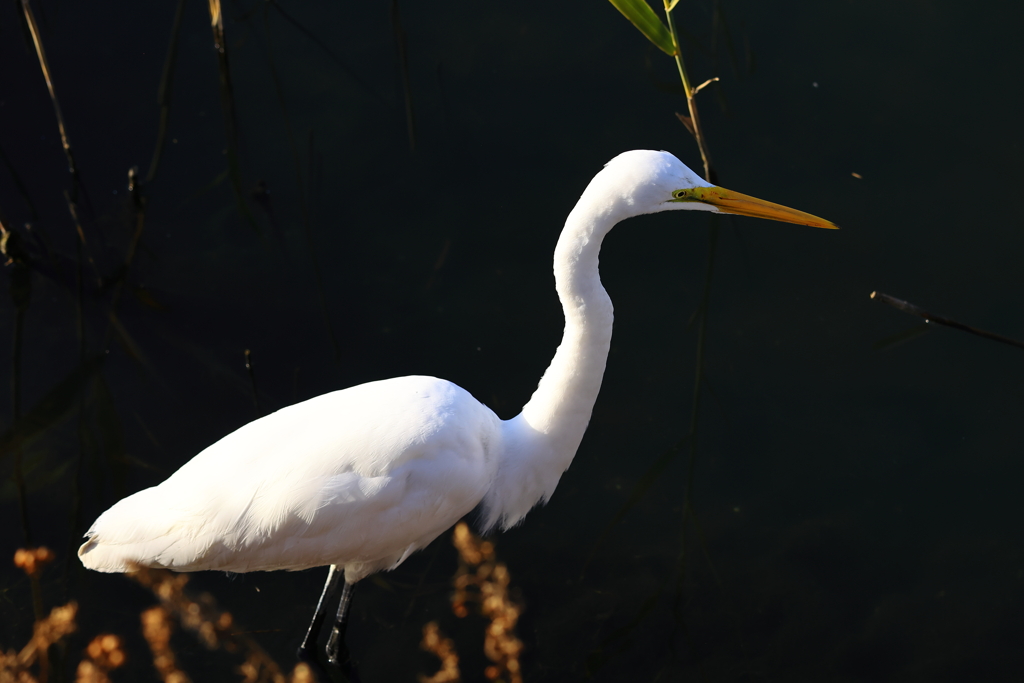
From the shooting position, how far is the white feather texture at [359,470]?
6.44 ft

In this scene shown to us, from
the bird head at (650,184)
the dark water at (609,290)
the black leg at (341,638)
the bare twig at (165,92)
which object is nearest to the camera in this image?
the bird head at (650,184)

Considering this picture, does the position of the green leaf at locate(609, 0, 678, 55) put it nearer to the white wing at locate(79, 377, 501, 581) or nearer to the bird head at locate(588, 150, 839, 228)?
the bird head at locate(588, 150, 839, 228)

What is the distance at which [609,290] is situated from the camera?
3168 millimetres

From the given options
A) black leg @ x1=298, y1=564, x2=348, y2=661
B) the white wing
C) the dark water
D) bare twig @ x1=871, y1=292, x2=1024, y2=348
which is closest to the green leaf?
the dark water

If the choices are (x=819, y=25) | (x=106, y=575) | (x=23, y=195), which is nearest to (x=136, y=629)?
(x=106, y=575)

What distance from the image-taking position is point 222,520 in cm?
198

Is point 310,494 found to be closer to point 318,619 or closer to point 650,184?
point 318,619

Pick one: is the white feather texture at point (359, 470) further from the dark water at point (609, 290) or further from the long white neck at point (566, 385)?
the dark water at point (609, 290)

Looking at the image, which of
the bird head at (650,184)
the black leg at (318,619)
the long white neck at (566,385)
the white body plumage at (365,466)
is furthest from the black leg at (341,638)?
the bird head at (650,184)

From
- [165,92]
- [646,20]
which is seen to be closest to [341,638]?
[646,20]

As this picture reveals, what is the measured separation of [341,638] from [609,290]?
1497mm

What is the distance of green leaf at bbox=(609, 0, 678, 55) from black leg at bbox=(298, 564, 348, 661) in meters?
1.77

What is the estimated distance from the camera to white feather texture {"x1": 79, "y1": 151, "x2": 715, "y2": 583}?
196 centimetres

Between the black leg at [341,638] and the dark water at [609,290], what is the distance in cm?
6
